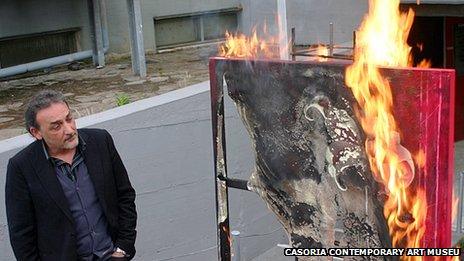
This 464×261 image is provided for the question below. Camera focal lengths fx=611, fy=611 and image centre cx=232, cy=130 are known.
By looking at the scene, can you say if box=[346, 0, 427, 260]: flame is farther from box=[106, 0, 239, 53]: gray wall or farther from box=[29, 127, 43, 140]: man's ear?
box=[106, 0, 239, 53]: gray wall

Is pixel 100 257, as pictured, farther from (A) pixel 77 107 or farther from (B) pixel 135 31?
(B) pixel 135 31

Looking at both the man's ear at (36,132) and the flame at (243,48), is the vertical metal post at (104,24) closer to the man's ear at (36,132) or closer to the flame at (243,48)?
the flame at (243,48)

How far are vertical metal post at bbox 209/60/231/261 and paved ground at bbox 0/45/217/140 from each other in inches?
89.6

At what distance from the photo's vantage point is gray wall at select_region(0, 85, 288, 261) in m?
4.66

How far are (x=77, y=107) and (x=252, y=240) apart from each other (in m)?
2.02

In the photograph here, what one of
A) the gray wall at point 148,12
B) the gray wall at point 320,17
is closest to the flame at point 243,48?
the gray wall at point 320,17

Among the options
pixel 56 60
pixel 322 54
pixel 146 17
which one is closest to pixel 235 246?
pixel 322 54

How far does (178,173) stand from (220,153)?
1597mm

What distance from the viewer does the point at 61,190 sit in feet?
9.71

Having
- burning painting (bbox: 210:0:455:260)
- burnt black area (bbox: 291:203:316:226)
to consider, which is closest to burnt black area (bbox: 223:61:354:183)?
burning painting (bbox: 210:0:455:260)

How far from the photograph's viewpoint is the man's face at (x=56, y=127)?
2920 mm

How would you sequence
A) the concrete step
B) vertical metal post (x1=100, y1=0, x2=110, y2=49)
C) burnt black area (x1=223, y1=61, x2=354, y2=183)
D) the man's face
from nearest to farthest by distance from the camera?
1. burnt black area (x1=223, y1=61, x2=354, y2=183)
2. the man's face
3. the concrete step
4. vertical metal post (x1=100, y1=0, x2=110, y2=49)

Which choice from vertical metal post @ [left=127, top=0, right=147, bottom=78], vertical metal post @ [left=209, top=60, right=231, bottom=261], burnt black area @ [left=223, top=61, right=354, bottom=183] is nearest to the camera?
burnt black area @ [left=223, top=61, right=354, bottom=183]

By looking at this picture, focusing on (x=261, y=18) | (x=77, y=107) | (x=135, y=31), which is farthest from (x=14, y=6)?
(x=261, y=18)
